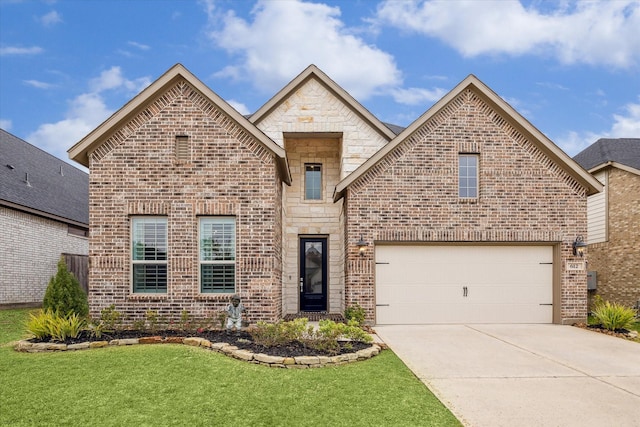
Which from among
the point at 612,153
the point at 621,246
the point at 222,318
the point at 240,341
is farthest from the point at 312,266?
the point at 612,153

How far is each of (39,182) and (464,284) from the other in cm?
1768

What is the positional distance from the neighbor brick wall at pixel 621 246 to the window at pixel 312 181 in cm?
1020

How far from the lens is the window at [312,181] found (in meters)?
14.9

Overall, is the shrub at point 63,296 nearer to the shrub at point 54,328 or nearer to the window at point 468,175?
the shrub at point 54,328

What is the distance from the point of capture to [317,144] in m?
15.0

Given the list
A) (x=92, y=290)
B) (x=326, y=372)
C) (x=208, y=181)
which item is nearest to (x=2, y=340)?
(x=92, y=290)

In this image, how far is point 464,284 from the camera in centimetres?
1208

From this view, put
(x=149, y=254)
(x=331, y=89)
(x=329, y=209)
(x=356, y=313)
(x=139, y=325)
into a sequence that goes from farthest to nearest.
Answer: (x=329, y=209) → (x=331, y=89) → (x=356, y=313) → (x=149, y=254) → (x=139, y=325)

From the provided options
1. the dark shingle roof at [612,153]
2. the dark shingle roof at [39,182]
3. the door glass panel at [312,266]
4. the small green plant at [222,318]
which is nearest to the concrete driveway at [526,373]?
the small green plant at [222,318]

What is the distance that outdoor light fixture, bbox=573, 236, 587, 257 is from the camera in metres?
11.9

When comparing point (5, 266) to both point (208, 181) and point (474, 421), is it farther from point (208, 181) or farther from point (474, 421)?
point (474, 421)

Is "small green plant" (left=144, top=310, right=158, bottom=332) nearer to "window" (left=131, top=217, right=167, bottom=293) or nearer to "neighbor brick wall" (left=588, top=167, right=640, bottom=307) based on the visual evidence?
"window" (left=131, top=217, right=167, bottom=293)

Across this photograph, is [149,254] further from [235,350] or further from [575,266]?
[575,266]

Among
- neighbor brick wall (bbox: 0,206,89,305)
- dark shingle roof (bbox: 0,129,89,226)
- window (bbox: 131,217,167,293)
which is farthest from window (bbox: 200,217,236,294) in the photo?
neighbor brick wall (bbox: 0,206,89,305)
